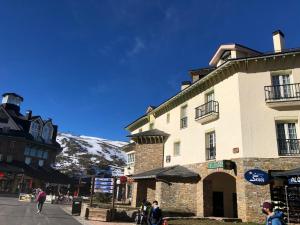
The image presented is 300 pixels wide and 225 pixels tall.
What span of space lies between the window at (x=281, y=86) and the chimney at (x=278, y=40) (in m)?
2.92

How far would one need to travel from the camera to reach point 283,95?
18.7 metres

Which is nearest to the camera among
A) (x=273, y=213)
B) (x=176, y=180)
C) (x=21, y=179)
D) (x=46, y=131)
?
(x=273, y=213)

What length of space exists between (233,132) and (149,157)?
1126cm

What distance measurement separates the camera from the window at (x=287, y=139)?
58.5 ft

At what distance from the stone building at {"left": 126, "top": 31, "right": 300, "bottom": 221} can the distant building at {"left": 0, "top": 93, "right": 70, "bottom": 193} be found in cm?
3205

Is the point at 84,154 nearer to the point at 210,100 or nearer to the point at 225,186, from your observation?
the point at 225,186

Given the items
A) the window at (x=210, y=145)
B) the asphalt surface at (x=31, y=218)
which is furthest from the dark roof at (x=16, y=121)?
the window at (x=210, y=145)

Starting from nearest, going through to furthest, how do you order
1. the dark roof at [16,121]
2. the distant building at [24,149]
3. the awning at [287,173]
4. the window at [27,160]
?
the awning at [287,173], the distant building at [24,149], the dark roof at [16,121], the window at [27,160]

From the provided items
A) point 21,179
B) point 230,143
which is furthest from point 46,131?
point 230,143

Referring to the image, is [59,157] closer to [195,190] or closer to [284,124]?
[195,190]

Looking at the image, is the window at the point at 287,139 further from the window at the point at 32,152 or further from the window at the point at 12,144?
the window at the point at 32,152

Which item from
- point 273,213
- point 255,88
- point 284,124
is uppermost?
point 255,88

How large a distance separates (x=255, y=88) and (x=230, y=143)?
12.4 ft

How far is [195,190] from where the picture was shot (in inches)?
872
